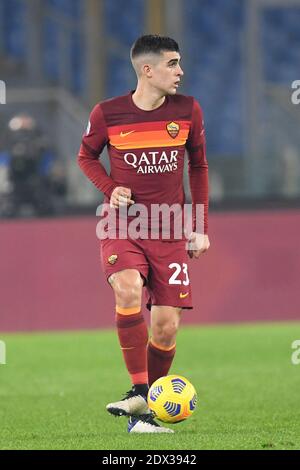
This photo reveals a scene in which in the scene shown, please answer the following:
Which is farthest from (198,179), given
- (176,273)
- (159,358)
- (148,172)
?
(159,358)

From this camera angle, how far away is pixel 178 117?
7.91 meters

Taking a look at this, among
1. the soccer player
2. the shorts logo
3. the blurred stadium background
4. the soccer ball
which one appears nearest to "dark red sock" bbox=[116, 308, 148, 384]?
the soccer player

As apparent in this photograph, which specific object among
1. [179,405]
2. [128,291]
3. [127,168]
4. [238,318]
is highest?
[127,168]

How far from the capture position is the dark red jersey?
784 centimetres

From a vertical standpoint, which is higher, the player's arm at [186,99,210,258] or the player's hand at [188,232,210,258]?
the player's arm at [186,99,210,258]

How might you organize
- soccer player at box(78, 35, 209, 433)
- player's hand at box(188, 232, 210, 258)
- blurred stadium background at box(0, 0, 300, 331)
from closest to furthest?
soccer player at box(78, 35, 209, 433), player's hand at box(188, 232, 210, 258), blurred stadium background at box(0, 0, 300, 331)

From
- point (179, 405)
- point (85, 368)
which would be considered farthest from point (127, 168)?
point (85, 368)

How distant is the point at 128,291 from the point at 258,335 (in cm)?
751

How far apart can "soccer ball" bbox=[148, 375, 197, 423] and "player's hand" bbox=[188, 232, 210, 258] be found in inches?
29.3

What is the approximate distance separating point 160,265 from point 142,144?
64cm

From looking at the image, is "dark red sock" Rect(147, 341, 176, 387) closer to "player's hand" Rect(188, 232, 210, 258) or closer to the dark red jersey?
"player's hand" Rect(188, 232, 210, 258)

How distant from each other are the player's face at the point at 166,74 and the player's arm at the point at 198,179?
0.23 meters

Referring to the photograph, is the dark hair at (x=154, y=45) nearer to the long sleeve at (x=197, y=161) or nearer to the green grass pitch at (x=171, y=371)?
the long sleeve at (x=197, y=161)

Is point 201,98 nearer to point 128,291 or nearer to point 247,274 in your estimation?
point 247,274
